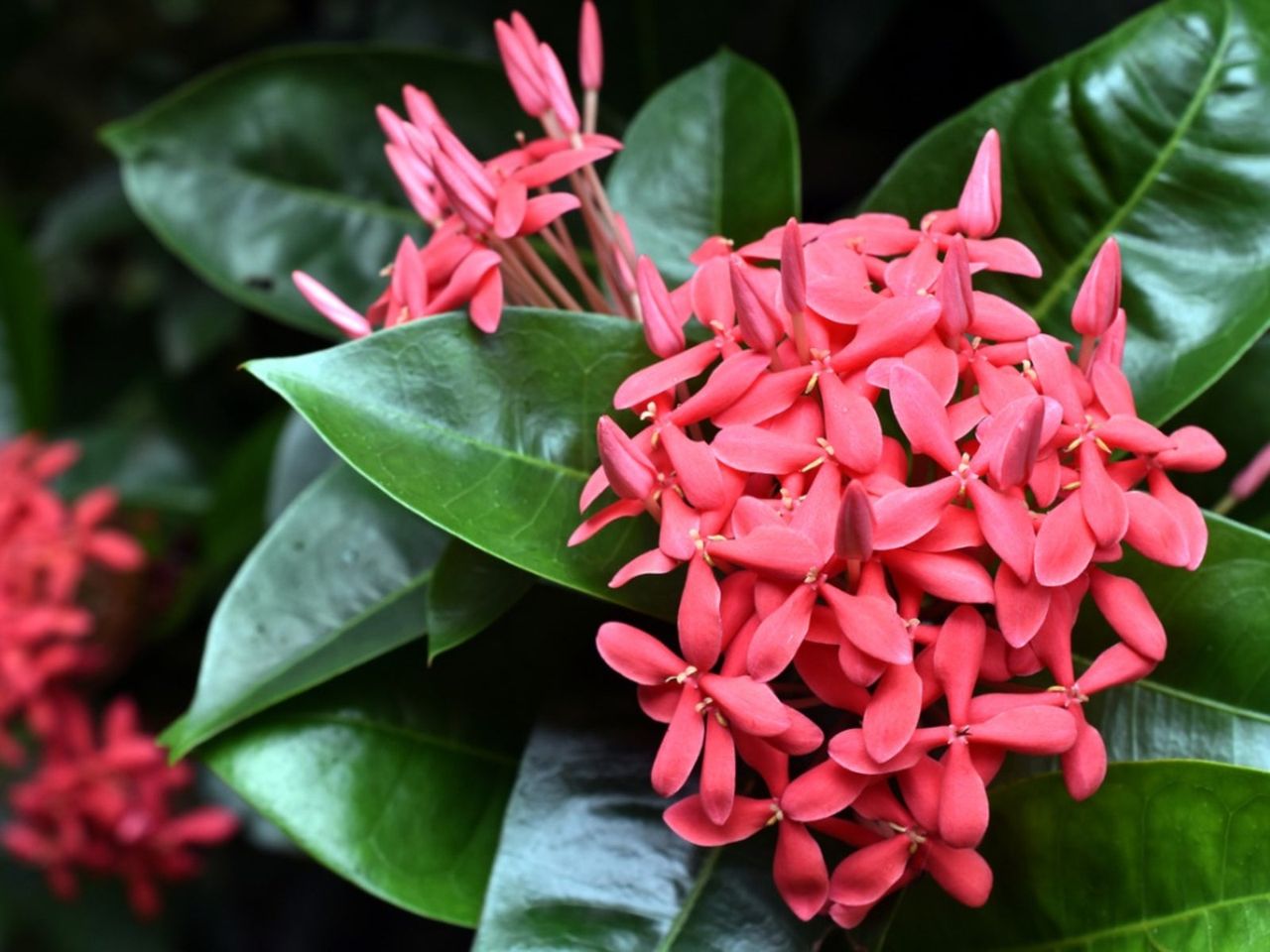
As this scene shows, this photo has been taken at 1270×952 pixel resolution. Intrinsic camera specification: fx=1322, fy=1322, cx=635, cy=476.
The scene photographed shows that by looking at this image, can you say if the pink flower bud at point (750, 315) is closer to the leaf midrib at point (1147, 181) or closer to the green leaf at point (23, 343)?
the leaf midrib at point (1147, 181)

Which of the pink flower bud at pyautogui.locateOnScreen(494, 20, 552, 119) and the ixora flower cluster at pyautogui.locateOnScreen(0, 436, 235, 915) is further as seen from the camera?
the ixora flower cluster at pyautogui.locateOnScreen(0, 436, 235, 915)

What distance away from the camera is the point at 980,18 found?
3.10 ft

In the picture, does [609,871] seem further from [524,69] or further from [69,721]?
[69,721]

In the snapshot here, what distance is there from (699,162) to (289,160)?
0.31 metres

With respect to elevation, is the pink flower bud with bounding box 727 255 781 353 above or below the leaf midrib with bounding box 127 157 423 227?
above

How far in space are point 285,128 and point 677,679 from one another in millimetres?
543

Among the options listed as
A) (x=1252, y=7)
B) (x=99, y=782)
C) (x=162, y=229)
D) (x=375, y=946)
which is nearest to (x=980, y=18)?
(x=1252, y=7)

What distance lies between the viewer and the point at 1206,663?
1.53 feet

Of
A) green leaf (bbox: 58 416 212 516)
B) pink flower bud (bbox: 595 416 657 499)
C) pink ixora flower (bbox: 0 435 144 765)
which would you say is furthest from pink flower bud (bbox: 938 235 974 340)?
green leaf (bbox: 58 416 212 516)

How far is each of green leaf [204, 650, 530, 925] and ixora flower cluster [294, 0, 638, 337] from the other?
0.55 ft

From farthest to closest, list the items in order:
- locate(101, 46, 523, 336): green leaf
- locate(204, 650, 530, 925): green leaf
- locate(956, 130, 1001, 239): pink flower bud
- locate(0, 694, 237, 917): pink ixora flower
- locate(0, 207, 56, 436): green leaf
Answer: locate(0, 207, 56, 436): green leaf → locate(0, 694, 237, 917): pink ixora flower → locate(101, 46, 523, 336): green leaf → locate(204, 650, 530, 925): green leaf → locate(956, 130, 1001, 239): pink flower bud

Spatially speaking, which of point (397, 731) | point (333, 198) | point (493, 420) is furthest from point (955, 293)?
point (333, 198)

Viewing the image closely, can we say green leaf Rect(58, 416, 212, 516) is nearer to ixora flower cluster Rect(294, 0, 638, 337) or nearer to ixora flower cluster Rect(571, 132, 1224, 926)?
ixora flower cluster Rect(294, 0, 638, 337)

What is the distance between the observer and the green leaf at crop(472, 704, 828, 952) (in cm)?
47
